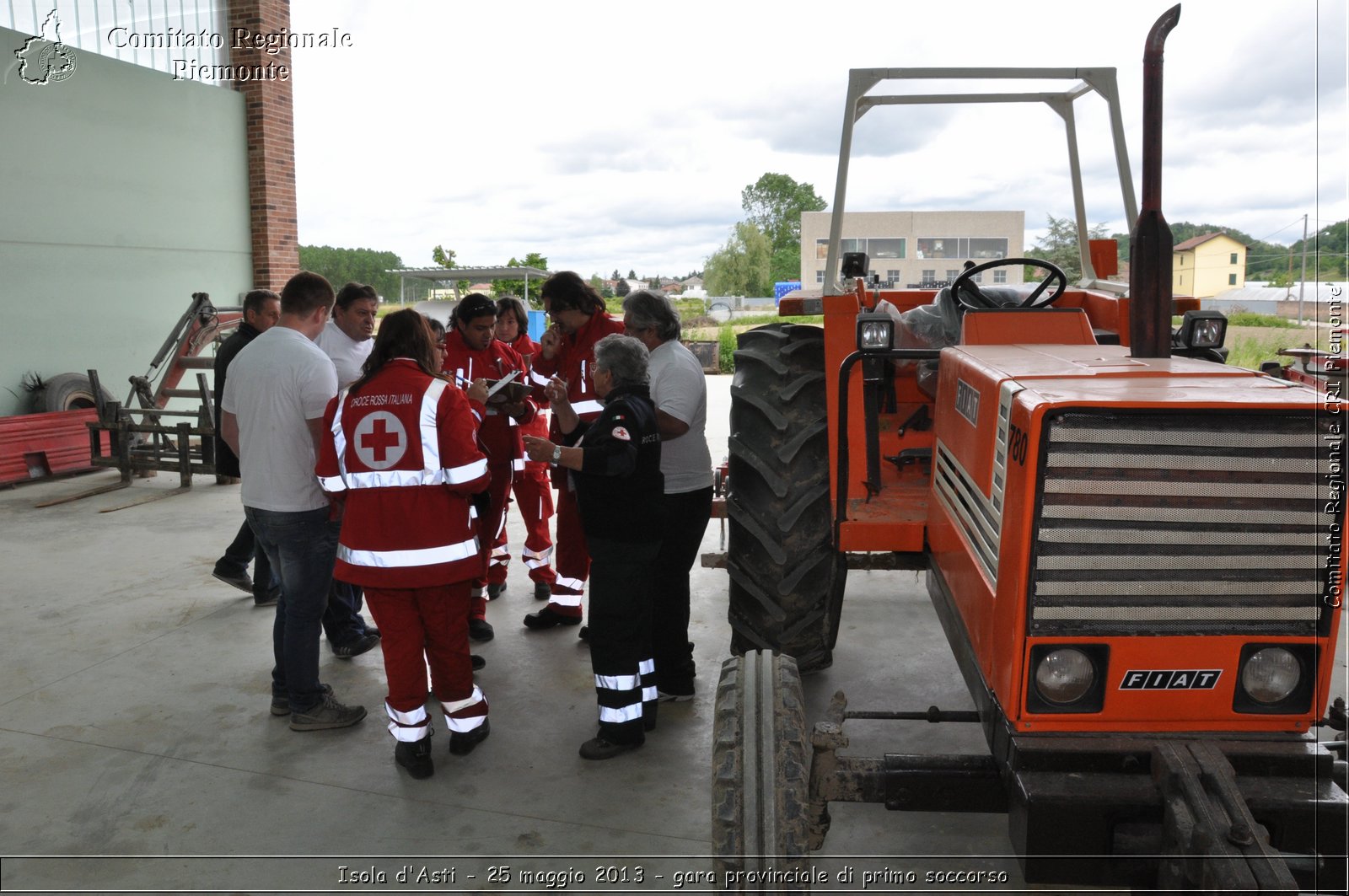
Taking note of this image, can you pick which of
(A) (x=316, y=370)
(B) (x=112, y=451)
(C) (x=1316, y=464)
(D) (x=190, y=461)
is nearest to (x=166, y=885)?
(A) (x=316, y=370)

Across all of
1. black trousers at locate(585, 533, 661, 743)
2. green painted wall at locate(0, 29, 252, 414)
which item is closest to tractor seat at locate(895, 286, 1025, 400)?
black trousers at locate(585, 533, 661, 743)

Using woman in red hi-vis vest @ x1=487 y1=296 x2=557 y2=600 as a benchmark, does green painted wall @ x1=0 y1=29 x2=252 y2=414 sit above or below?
above

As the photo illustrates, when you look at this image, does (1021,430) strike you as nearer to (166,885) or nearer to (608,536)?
(608,536)

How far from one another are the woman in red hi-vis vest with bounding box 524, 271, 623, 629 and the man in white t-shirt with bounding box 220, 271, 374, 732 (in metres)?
1.15

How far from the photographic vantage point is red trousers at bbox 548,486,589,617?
490 centimetres

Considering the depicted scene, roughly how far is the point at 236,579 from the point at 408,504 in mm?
2876

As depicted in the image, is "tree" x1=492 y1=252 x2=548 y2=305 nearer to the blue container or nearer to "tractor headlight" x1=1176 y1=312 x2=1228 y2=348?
the blue container

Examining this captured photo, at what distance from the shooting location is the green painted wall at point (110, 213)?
33.6ft

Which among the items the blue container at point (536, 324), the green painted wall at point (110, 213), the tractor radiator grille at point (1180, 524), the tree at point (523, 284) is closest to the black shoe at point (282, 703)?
the tractor radiator grille at point (1180, 524)

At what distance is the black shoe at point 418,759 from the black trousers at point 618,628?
0.65 metres

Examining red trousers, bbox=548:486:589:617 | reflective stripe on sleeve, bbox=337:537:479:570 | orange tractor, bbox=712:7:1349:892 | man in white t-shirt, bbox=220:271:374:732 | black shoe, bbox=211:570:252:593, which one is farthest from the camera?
black shoe, bbox=211:570:252:593

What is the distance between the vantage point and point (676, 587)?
168 inches

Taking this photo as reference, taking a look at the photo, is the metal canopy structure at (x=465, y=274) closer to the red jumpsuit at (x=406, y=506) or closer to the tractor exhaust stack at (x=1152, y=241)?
the red jumpsuit at (x=406, y=506)

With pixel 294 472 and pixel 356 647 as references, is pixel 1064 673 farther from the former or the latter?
pixel 356 647
